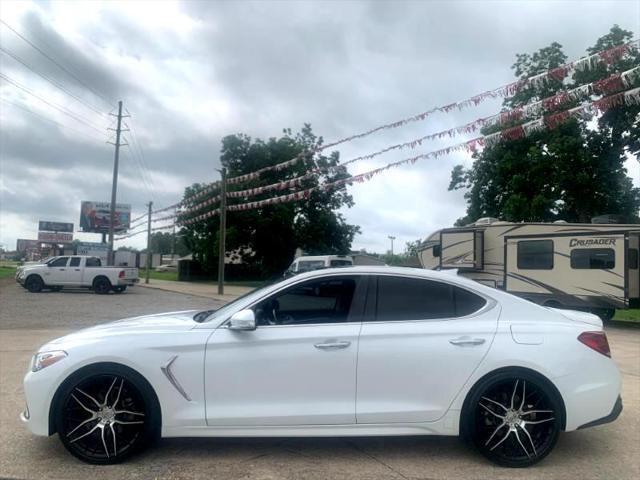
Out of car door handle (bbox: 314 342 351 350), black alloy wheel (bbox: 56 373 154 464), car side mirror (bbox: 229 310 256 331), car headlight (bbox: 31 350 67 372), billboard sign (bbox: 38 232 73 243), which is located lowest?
black alloy wheel (bbox: 56 373 154 464)

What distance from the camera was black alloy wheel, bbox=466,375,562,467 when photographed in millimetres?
4082

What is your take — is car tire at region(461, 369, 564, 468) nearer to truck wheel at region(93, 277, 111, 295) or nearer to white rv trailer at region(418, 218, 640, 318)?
white rv trailer at region(418, 218, 640, 318)

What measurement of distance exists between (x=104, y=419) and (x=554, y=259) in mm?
14190

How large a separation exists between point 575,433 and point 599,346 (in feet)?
3.87

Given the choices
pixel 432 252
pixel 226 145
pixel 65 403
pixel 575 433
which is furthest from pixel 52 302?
pixel 226 145

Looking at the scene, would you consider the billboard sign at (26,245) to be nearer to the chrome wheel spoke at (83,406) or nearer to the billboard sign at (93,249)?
the billboard sign at (93,249)

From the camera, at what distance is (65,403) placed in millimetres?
3992

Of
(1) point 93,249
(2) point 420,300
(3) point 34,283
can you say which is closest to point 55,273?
(3) point 34,283

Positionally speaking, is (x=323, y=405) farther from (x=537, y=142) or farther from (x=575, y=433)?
(x=537, y=142)

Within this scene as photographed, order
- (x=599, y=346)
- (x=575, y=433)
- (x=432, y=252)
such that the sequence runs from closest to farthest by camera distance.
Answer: (x=599, y=346), (x=575, y=433), (x=432, y=252)

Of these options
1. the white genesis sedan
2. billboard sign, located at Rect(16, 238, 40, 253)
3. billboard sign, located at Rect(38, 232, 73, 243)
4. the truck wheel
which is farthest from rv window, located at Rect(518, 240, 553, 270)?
billboard sign, located at Rect(16, 238, 40, 253)

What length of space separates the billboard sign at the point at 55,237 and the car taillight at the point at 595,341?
9521 centimetres

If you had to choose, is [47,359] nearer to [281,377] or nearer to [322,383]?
[281,377]

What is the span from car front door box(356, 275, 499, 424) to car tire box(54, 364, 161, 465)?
156cm
